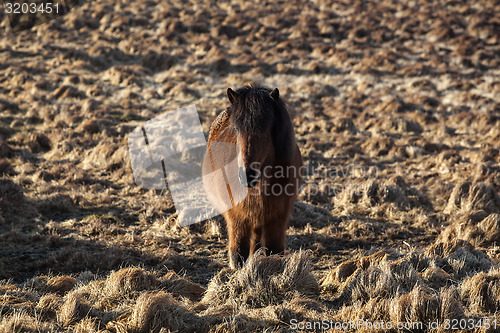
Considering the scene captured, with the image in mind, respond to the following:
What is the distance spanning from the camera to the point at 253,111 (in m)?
3.92

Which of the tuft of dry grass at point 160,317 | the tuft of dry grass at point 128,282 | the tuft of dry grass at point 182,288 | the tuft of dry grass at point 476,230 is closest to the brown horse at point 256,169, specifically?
the tuft of dry grass at point 182,288

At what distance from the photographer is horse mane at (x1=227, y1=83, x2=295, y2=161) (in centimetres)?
391

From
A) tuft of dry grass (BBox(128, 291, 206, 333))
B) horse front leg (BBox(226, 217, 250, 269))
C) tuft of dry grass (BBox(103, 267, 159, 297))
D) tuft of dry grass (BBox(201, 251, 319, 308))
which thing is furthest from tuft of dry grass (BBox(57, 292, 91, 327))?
horse front leg (BBox(226, 217, 250, 269))

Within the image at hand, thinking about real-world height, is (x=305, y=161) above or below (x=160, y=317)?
below

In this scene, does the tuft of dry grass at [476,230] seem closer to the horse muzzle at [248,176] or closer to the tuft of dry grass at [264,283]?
the tuft of dry grass at [264,283]

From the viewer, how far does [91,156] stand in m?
10.3

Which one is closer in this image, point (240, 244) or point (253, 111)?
point (253, 111)

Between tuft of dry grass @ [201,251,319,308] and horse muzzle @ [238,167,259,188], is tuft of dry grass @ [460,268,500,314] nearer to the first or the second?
tuft of dry grass @ [201,251,319,308]

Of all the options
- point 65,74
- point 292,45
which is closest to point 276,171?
point 65,74

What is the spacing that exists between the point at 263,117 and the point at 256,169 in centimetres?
58

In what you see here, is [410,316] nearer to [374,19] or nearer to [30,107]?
[30,107]

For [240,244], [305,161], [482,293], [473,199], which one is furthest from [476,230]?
[305,161]

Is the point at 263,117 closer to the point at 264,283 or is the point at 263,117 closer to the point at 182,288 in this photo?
the point at 264,283

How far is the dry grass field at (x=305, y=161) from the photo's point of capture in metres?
3.70
